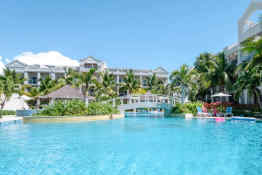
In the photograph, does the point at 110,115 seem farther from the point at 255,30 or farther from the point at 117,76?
the point at 117,76

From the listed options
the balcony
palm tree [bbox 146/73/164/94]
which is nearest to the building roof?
the balcony

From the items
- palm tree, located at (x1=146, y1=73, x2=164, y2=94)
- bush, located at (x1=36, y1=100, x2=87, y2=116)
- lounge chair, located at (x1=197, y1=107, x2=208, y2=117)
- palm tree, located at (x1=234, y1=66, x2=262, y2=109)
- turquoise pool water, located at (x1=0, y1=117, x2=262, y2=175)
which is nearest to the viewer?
turquoise pool water, located at (x1=0, y1=117, x2=262, y2=175)

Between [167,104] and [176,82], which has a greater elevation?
[176,82]

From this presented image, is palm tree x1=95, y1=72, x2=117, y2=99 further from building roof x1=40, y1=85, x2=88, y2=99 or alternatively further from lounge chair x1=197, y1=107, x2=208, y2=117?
lounge chair x1=197, y1=107, x2=208, y2=117

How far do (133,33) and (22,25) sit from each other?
34.5 ft

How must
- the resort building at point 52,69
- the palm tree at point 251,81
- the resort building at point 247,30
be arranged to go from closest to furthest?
the palm tree at point 251,81
the resort building at point 247,30
the resort building at point 52,69

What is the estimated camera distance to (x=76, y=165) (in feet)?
18.2

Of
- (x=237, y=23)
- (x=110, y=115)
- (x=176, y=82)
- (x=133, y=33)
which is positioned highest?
(x=237, y=23)

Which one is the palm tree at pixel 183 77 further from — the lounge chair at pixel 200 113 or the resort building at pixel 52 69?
the resort building at pixel 52 69

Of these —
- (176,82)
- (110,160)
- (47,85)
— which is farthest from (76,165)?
(47,85)

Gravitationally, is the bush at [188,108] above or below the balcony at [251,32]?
below

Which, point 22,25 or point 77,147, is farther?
point 22,25

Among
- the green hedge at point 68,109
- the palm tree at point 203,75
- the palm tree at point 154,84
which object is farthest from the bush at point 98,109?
the palm tree at point 154,84

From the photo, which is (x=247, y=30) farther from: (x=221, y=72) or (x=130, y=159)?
(x=130, y=159)
